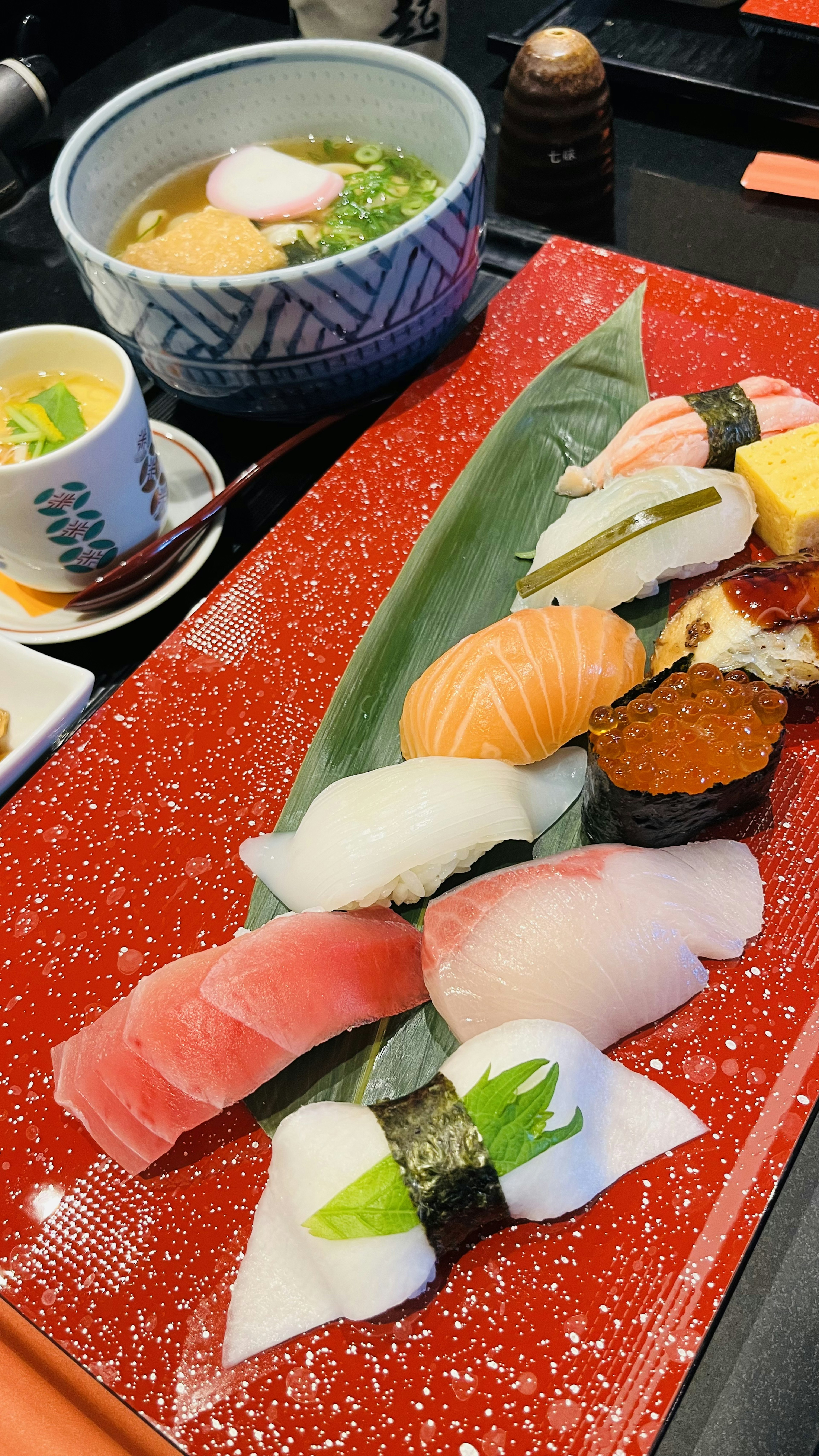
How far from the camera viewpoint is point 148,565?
206 centimetres

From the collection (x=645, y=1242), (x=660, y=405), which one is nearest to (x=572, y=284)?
(x=660, y=405)

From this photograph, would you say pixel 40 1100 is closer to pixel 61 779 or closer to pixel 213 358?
pixel 61 779

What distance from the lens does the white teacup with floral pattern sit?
179 cm

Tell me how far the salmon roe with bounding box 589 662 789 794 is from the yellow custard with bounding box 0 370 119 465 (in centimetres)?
123

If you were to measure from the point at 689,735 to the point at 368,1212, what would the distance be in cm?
83

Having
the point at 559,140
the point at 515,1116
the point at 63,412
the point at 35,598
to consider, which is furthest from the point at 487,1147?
the point at 559,140

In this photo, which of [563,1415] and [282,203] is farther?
[282,203]

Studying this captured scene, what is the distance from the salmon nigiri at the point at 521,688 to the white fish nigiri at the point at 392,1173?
504 mm

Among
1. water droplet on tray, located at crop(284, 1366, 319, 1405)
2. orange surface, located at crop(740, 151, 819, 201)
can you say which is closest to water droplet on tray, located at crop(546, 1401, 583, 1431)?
water droplet on tray, located at crop(284, 1366, 319, 1405)

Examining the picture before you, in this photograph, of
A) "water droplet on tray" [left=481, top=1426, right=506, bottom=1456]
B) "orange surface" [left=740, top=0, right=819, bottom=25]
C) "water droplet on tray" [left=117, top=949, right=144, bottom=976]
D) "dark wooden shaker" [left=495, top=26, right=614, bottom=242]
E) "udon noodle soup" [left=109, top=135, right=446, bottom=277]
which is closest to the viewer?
"water droplet on tray" [left=481, top=1426, right=506, bottom=1456]

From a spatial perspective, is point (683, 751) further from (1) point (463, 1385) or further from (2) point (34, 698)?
(2) point (34, 698)

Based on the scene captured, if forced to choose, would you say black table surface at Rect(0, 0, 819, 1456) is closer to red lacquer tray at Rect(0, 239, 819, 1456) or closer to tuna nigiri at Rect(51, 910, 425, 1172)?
red lacquer tray at Rect(0, 239, 819, 1456)

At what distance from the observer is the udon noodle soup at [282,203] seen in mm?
2197

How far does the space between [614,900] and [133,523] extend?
1.29 meters
